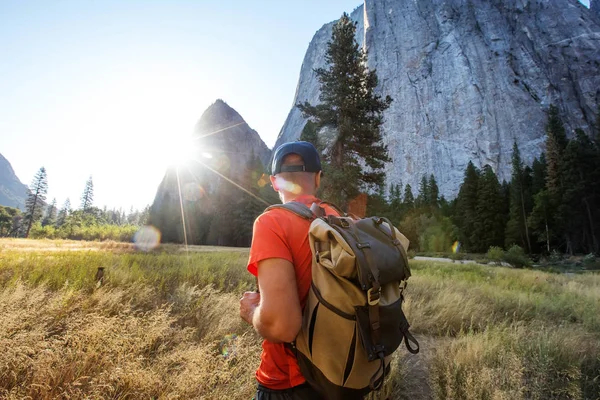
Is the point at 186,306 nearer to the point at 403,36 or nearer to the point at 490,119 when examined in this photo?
the point at 490,119

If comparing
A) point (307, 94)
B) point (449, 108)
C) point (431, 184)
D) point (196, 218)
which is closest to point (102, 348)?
point (196, 218)

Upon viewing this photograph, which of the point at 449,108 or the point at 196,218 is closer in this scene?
the point at 196,218

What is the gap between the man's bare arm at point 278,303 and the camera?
1.25 meters

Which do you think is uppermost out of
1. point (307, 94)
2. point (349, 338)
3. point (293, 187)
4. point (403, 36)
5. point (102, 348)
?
point (403, 36)

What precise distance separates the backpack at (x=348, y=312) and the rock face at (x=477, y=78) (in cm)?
6868

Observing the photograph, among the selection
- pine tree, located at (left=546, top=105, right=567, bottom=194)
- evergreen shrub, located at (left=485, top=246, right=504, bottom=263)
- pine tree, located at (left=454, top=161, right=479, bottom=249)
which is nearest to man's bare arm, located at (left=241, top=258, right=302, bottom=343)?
evergreen shrub, located at (left=485, top=246, right=504, bottom=263)

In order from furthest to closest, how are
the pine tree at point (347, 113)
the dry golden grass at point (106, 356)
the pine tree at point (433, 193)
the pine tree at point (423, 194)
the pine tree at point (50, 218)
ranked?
the pine tree at point (50, 218)
the pine tree at point (423, 194)
the pine tree at point (433, 193)
the pine tree at point (347, 113)
the dry golden grass at point (106, 356)

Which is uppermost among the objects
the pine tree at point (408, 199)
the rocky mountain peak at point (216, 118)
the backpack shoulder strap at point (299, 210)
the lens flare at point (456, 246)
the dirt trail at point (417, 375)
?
the rocky mountain peak at point (216, 118)

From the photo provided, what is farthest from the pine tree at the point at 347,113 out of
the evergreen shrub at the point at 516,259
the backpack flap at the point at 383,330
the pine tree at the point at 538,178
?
the pine tree at the point at 538,178

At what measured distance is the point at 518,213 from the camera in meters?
42.0

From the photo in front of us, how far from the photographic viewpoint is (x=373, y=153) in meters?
17.5

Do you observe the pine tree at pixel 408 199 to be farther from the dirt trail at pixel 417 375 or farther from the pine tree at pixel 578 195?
the dirt trail at pixel 417 375

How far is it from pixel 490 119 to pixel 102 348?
271 feet

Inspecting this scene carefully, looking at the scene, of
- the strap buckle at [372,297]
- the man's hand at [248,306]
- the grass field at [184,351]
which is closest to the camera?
the strap buckle at [372,297]
